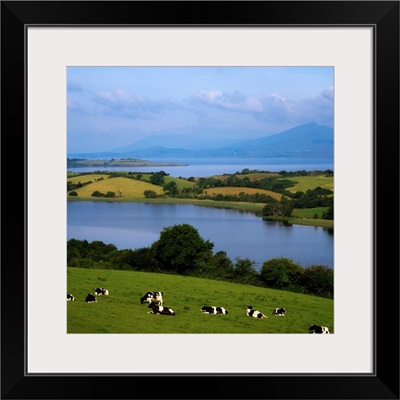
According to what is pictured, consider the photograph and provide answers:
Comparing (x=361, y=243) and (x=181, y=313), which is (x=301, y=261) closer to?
(x=181, y=313)

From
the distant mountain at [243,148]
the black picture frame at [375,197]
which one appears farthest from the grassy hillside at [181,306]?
the distant mountain at [243,148]

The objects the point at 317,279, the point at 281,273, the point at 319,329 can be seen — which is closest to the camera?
the point at 319,329

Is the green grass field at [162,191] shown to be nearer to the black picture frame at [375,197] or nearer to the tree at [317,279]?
the tree at [317,279]

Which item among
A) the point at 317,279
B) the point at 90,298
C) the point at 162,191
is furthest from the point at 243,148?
the point at 90,298

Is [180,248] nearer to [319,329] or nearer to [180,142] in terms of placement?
[180,142]

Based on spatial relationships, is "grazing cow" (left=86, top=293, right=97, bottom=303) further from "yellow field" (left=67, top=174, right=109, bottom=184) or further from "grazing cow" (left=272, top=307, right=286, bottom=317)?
"grazing cow" (left=272, top=307, right=286, bottom=317)

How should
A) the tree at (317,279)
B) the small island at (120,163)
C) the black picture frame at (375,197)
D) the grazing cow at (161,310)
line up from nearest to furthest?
the black picture frame at (375,197)
the grazing cow at (161,310)
the tree at (317,279)
the small island at (120,163)
